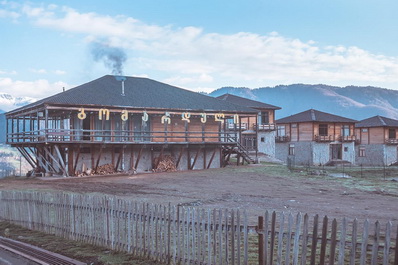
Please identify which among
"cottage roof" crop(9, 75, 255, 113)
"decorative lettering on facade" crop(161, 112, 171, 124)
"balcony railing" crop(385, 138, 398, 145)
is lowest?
"balcony railing" crop(385, 138, 398, 145)

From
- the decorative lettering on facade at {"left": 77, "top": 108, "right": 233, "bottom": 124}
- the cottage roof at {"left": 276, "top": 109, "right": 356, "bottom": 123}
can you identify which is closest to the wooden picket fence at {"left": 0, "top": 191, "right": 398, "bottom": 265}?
the decorative lettering on facade at {"left": 77, "top": 108, "right": 233, "bottom": 124}

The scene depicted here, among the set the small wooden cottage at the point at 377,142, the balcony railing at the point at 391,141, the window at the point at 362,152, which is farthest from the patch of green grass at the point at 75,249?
the window at the point at 362,152

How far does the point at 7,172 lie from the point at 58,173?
11953 mm

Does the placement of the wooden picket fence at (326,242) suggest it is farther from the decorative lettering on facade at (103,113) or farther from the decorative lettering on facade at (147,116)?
the decorative lettering on facade at (103,113)

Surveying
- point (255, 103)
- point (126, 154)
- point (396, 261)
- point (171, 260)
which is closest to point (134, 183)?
point (126, 154)

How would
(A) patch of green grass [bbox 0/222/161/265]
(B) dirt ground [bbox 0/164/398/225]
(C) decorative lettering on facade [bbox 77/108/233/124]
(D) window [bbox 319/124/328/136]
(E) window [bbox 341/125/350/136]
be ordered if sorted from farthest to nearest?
(E) window [bbox 341/125/350/136] → (D) window [bbox 319/124/328/136] → (C) decorative lettering on facade [bbox 77/108/233/124] → (B) dirt ground [bbox 0/164/398/225] → (A) patch of green grass [bbox 0/222/161/265]

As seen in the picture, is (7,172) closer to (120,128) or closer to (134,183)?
(120,128)

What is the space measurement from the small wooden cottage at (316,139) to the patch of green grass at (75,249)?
155ft

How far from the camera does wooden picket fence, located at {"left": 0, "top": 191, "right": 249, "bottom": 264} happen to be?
832 cm

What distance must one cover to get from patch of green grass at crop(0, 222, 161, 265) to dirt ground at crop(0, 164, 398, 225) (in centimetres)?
589

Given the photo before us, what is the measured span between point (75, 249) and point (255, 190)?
15983 mm

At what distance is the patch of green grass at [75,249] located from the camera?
9.80m

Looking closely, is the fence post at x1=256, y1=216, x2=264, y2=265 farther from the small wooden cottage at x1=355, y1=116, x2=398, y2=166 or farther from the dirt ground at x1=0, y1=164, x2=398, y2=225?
the small wooden cottage at x1=355, y1=116, x2=398, y2=166

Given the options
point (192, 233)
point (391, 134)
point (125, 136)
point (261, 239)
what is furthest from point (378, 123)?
point (261, 239)
